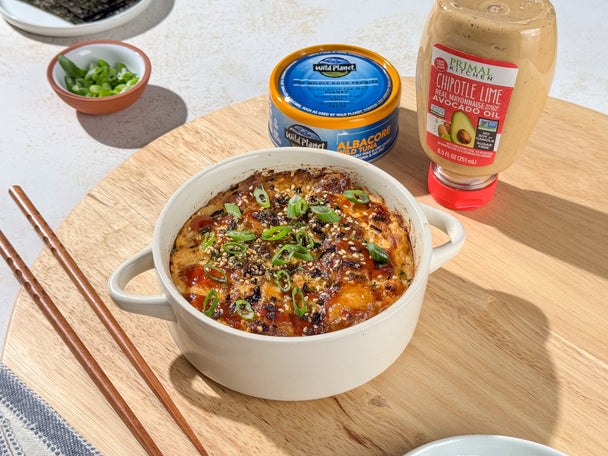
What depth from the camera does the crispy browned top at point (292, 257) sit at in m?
1.16

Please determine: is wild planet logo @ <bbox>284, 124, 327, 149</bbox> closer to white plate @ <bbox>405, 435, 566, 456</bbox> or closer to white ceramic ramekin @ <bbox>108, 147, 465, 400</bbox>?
white ceramic ramekin @ <bbox>108, 147, 465, 400</bbox>

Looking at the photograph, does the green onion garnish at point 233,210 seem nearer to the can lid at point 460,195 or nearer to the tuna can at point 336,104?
the tuna can at point 336,104

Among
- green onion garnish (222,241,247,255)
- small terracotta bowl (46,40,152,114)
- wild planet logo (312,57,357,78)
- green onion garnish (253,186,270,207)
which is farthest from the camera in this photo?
small terracotta bowl (46,40,152,114)

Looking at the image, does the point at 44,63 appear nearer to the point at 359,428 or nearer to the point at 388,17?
the point at 388,17

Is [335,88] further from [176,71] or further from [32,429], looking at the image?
[176,71]

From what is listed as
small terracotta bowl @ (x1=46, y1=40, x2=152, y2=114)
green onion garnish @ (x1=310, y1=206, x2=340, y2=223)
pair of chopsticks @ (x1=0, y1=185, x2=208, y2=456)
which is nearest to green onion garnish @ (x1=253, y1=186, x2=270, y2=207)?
green onion garnish @ (x1=310, y1=206, x2=340, y2=223)

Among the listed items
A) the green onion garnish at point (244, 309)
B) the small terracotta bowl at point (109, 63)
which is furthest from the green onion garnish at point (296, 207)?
the small terracotta bowl at point (109, 63)

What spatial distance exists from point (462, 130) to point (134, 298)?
0.77 m

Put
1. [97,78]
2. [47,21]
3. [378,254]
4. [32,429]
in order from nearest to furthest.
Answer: [32,429], [378,254], [97,78], [47,21]

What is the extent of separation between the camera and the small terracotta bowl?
240 centimetres

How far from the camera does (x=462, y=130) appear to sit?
139 centimetres

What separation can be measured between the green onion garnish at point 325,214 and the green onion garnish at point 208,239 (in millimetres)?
209

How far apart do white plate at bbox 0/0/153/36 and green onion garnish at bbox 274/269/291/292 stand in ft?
7.02

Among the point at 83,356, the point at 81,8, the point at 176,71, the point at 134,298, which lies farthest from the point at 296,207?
the point at 81,8
